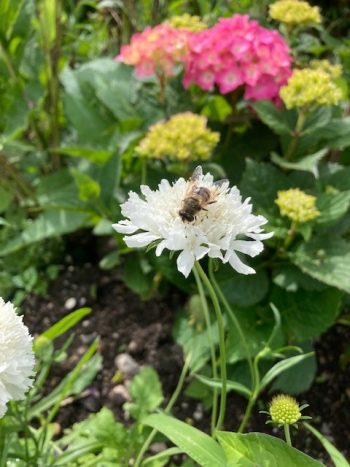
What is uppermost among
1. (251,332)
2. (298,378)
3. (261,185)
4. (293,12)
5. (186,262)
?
(186,262)

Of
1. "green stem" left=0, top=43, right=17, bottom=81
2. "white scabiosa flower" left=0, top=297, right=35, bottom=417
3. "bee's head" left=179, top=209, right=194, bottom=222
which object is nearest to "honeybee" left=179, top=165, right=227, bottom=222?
"bee's head" left=179, top=209, right=194, bottom=222

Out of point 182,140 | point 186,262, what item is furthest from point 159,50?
point 186,262

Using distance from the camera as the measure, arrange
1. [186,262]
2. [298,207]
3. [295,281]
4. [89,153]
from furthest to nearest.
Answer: [89,153], [295,281], [298,207], [186,262]

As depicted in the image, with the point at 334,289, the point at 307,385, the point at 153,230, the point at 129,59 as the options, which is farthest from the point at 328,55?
the point at 153,230

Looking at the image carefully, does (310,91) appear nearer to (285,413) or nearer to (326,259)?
(326,259)

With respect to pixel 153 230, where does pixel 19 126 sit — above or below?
below

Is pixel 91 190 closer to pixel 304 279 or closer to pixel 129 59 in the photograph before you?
pixel 129 59

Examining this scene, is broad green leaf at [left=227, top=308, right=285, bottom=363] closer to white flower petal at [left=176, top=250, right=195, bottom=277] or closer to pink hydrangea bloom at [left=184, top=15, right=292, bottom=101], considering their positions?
pink hydrangea bloom at [left=184, top=15, right=292, bottom=101]
